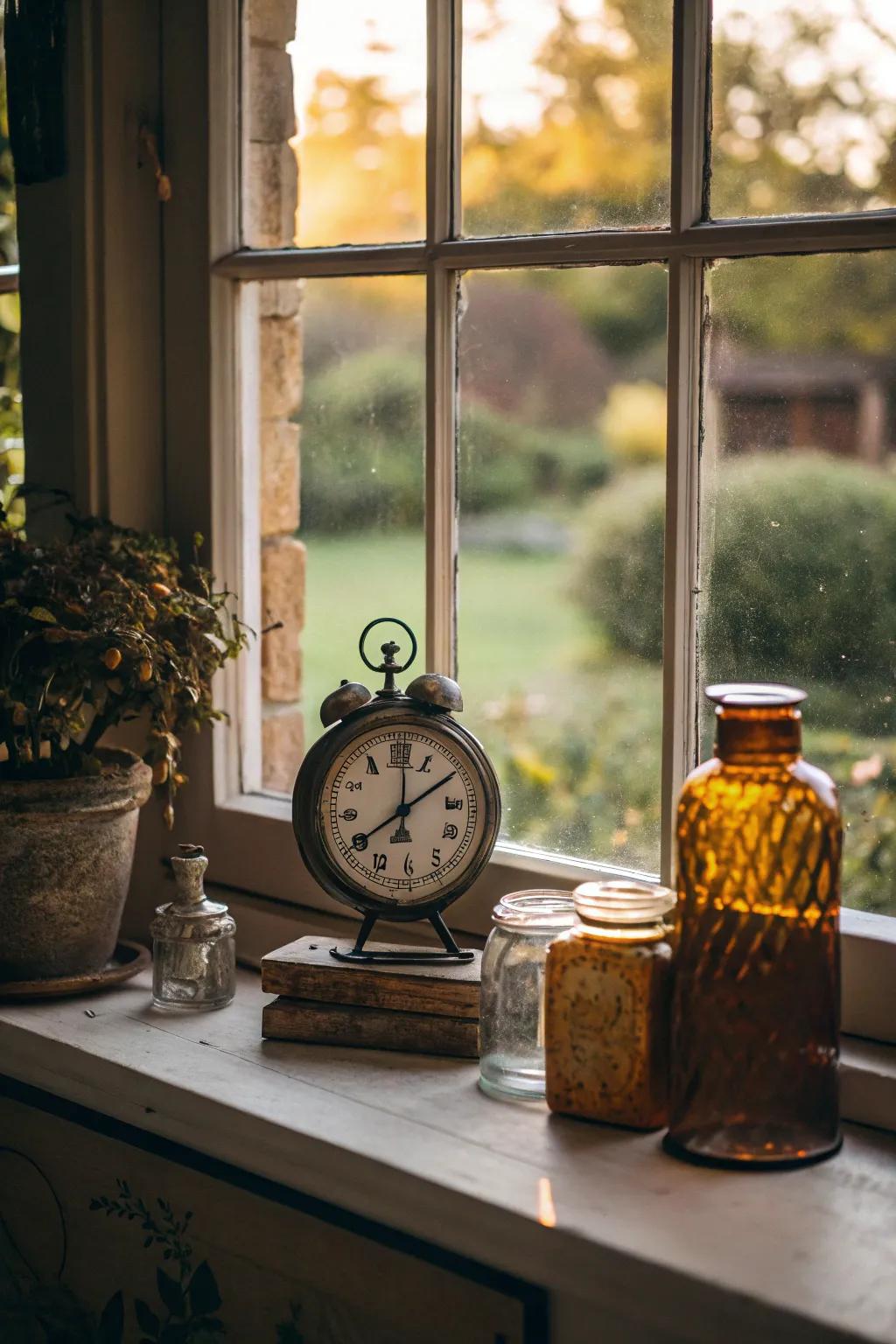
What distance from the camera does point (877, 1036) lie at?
4.03 ft

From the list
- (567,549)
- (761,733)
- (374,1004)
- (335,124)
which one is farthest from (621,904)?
(335,124)

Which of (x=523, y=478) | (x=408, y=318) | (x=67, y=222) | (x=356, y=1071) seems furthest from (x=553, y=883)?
(x=67, y=222)

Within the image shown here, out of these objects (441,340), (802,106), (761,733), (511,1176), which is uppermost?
(802,106)

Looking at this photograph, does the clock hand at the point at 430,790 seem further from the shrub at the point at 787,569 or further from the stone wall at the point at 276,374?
the stone wall at the point at 276,374

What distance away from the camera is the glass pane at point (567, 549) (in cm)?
137

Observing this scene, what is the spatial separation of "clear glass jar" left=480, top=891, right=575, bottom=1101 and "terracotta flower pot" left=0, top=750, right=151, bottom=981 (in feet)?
1.50

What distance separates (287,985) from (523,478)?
0.55m

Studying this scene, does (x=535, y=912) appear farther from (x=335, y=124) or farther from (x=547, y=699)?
(x=335, y=124)

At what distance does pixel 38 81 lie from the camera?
1.65 metres

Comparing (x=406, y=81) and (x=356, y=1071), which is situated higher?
(x=406, y=81)

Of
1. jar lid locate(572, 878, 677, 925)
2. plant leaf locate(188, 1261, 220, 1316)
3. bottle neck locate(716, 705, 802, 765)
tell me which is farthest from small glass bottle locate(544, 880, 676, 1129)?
plant leaf locate(188, 1261, 220, 1316)

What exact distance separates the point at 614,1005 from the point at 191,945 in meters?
0.50

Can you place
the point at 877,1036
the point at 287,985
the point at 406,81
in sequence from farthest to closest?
the point at 406,81
the point at 287,985
the point at 877,1036

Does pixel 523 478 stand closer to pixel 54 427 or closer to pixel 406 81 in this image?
pixel 406 81
